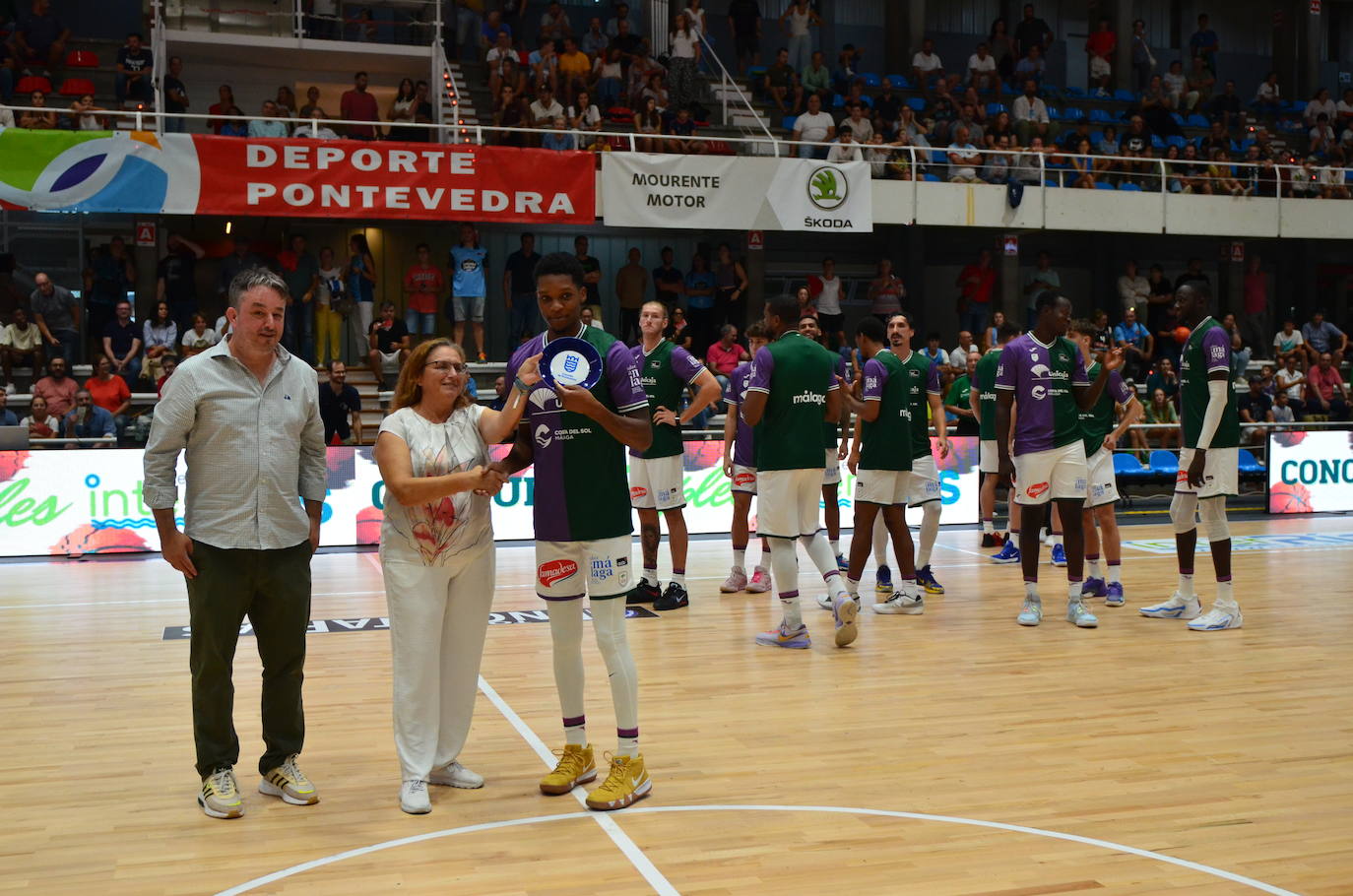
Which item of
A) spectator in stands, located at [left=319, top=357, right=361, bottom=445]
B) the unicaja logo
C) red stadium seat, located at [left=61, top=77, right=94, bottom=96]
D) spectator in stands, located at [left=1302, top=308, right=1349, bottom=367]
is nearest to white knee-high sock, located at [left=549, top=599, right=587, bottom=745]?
spectator in stands, located at [left=319, top=357, right=361, bottom=445]

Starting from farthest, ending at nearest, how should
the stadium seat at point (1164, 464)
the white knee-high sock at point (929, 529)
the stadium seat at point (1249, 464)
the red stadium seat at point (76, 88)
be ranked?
the red stadium seat at point (76, 88) < the stadium seat at point (1249, 464) < the stadium seat at point (1164, 464) < the white knee-high sock at point (929, 529)

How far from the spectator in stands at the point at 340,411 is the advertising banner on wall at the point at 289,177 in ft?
10.6

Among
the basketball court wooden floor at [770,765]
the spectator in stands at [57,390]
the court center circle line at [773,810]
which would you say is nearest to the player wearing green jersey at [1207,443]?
the basketball court wooden floor at [770,765]

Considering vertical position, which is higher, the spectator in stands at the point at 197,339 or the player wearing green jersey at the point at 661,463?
the spectator in stands at the point at 197,339

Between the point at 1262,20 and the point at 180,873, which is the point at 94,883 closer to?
the point at 180,873

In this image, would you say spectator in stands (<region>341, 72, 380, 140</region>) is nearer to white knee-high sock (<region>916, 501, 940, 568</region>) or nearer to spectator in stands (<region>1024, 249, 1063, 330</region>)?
spectator in stands (<region>1024, 249, 1063, 330</region>)

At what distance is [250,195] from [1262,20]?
950 inches

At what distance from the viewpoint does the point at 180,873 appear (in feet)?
13.7

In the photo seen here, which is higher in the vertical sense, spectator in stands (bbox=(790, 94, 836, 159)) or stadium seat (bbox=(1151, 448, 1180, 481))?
spectator in stands (bbox=(790, 94, 836, 159))

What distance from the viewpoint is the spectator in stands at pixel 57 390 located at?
46.8 feet

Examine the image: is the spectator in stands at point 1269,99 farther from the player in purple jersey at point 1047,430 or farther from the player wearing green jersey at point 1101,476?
the player in purple jersey at point 1047,430

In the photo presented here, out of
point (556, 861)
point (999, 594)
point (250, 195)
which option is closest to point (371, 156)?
point (250, 195)

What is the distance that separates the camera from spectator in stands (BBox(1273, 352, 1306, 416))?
1905 centimetres

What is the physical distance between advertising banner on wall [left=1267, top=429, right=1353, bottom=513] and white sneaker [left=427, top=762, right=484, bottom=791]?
13.9 m
